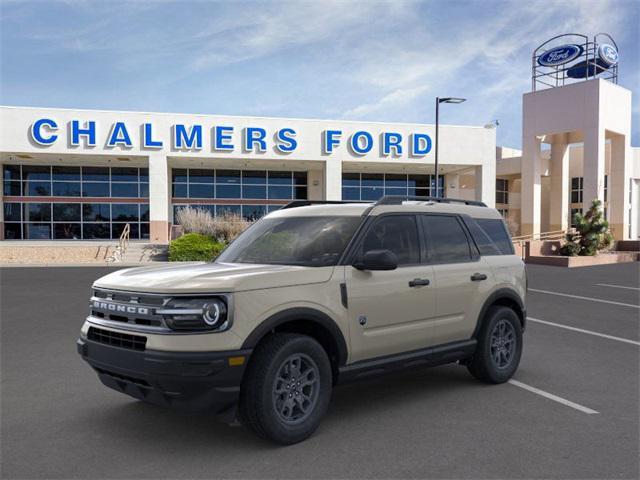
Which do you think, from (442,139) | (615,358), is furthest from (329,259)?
(442,139)

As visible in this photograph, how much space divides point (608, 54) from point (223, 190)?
26.7 meters

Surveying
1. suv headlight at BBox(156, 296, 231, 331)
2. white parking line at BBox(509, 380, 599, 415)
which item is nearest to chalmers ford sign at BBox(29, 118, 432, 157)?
white parking line at BBox(509, 380, 599, 415)

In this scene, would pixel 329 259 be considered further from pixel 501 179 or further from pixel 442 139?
pixel 501 179

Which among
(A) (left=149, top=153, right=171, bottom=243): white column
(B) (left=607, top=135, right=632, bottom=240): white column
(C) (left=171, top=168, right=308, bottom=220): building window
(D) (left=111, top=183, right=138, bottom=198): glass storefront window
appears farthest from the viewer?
(C) (left=171, top=168, right=308, bottom=220): building window

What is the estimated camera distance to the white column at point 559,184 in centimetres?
3806

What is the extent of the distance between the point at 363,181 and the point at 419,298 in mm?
35432

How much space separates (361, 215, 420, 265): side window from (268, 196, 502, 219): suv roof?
10 centimetres

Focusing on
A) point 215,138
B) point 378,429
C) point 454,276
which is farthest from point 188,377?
point 215,138

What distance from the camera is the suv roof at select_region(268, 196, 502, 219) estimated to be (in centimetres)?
536

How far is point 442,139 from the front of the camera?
36.4 meters

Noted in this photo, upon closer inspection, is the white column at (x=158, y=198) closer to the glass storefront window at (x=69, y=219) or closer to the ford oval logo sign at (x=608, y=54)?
the glass storefront window at (x=69, y=219)

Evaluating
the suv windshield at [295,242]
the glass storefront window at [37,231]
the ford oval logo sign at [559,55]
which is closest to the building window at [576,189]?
the ford oval logo sign at [559,55]

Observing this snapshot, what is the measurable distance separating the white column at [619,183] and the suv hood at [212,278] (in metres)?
36.8

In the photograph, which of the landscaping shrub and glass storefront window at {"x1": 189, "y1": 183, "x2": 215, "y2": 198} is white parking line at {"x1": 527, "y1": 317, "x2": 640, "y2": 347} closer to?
the landscaping shrub
